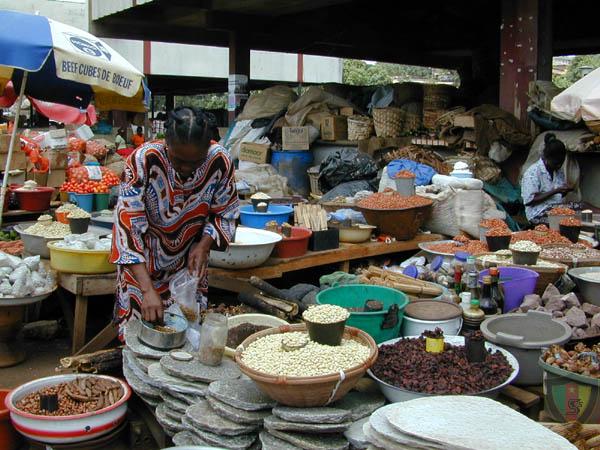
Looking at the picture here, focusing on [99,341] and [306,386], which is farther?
[99,341]

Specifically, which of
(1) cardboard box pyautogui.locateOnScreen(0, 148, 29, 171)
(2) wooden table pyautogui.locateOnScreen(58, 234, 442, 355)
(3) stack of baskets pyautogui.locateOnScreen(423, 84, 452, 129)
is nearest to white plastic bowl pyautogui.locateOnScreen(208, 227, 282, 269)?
(2) wooden table pyautogui.locateOnScreen(58, 234, 442, 355)

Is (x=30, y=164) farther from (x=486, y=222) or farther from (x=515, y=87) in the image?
(x=515, y=87)

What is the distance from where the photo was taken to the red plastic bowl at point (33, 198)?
20.8 ft

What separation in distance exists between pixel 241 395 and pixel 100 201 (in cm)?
433

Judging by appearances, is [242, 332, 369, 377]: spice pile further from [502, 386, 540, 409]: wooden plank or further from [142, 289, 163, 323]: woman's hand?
[502, 386, 540, 409]: wooden plank

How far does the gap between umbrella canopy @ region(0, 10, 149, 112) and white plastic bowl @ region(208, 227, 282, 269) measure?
69.7 inches

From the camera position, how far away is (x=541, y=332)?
2.90m

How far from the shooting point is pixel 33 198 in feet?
20.9

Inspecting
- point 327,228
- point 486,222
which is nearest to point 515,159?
point 486,222

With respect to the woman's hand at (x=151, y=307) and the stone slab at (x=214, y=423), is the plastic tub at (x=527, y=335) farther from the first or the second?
the woman's hand at (x=151, y=307)

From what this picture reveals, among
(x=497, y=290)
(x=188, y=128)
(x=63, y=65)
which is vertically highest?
(x=63, y=65)

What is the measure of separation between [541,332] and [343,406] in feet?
3.54

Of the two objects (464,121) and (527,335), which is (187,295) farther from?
(464,121)

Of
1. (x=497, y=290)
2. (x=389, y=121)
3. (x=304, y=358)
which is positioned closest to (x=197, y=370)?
(x=304, y=358)
